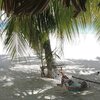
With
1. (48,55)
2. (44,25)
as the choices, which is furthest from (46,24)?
(48,55)

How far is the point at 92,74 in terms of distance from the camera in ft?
31.8

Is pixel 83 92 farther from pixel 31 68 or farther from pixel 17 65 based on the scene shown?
pixel 17 65

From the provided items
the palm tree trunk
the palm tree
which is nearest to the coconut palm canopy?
the palm tree

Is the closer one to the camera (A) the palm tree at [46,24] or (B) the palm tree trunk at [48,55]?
(A) the palm tree at [46,24]

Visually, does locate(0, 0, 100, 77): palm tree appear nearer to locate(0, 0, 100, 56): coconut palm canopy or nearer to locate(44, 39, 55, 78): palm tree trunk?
locate(0, 0, 100, 56): coconut palm canopy

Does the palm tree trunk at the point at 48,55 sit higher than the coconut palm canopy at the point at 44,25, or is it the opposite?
the coconut palm canopy at the point at 44,25

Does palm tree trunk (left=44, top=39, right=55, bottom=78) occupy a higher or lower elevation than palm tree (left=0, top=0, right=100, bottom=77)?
lower

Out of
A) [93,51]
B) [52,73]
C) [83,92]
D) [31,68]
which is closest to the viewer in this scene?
[83,92]

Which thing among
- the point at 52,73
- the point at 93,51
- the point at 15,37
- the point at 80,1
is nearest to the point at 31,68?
the point at 52,73

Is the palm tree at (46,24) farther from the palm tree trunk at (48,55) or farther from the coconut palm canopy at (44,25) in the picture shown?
the palm tree trunk at (48,55)

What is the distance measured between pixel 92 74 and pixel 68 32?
15.8 ft

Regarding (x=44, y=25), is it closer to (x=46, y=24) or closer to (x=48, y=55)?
(x=46, y=24)

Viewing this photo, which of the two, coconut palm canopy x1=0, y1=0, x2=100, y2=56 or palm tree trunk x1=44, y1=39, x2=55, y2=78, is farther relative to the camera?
palm tree trunk x1=44, y1=39, x2=55, y2=78

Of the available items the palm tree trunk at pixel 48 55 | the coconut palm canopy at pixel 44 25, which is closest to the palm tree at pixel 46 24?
the coconut palm canopy at pixel 44 25
